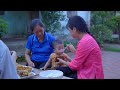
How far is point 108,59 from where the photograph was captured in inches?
255

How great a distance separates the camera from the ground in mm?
4925

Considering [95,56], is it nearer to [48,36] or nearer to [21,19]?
[48,36]

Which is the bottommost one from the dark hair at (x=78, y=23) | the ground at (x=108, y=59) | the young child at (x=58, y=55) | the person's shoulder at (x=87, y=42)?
the ground at (x=108, y=59)

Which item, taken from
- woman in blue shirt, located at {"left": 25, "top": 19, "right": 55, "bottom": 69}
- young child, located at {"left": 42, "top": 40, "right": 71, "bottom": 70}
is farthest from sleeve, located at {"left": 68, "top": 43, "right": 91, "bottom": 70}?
woman in blue shirt, located at {"left": 25, "top": 19, "right": 55, "bottom": 69}

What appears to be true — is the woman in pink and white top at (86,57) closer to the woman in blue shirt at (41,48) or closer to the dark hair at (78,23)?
the dark hair at (78,23)

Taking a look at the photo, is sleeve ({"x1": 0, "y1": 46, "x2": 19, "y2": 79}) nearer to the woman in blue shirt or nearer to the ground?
the woman in blue shirt

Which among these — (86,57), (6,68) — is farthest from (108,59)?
(6,68)

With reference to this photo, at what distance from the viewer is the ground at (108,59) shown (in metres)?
4.93

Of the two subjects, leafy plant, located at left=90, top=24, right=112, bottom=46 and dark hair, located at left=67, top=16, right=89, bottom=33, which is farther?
leafy plant, located at left=90, top=24, right=112, bottom=46

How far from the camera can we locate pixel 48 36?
303 cm

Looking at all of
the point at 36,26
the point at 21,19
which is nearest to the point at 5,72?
the point at 36,26

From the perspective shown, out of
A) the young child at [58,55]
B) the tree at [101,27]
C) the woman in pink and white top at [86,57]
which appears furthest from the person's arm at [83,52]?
the tree at [101,27]
